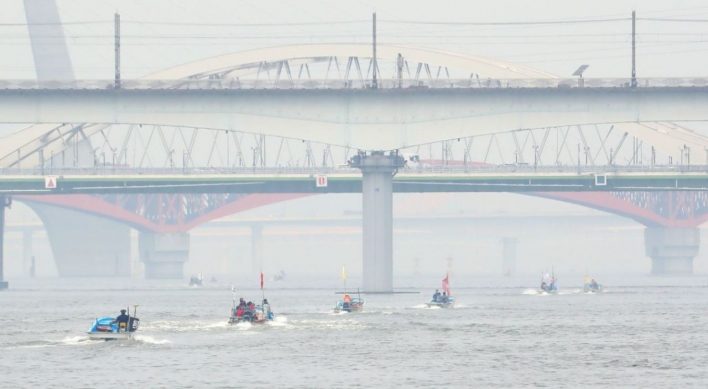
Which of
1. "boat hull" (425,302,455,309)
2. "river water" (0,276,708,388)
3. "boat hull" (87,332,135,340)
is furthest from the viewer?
"boat hull" (425,302,455,309)

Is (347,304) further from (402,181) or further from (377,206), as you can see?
(402,181)

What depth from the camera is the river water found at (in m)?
71.2

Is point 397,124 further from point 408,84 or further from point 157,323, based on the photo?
point 157,323

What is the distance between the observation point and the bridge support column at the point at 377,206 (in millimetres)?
136000

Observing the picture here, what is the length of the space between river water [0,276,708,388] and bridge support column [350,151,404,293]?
7438 millimetres

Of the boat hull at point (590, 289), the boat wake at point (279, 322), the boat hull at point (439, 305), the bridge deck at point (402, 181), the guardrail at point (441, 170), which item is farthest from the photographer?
the boat hull at point (590, 289)

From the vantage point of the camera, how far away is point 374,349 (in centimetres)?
8525

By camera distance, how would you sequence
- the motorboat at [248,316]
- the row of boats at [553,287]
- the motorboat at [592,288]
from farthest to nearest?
1. the motorboat at [592,288]
2. the row of boats at [553,287]
3. the motorboat at [248,316]

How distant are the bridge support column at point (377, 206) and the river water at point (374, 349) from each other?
7.44m

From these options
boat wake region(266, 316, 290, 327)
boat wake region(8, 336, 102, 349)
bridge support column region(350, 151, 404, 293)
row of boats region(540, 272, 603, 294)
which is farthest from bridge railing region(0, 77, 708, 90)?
boat wake region(8, 336, 102, 349)

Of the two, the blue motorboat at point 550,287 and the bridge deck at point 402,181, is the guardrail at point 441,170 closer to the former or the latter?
the bridge deck at point 402,181

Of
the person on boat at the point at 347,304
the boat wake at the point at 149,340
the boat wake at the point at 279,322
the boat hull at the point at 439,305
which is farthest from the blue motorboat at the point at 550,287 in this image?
the boat wake at the point at 149,340

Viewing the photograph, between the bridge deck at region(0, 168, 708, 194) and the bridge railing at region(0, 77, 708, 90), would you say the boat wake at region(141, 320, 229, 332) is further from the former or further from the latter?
the bridge deck at region(0, 168, 708, 194)

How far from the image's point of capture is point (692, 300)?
480 ft
